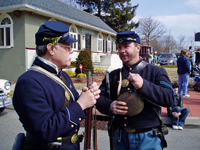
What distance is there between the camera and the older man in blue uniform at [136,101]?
1940mm

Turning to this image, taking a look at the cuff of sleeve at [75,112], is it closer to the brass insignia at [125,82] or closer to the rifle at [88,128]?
the rifle at [88,128]

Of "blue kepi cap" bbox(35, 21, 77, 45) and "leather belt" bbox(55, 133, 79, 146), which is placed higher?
"blue kepi cap" bbox(35, 21, 77, 45)

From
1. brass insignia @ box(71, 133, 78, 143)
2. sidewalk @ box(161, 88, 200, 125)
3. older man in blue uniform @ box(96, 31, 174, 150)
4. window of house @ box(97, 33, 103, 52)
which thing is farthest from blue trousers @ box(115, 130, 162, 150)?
window of house @ box(97, 33, 103, 52)

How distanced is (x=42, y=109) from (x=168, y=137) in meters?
3.97

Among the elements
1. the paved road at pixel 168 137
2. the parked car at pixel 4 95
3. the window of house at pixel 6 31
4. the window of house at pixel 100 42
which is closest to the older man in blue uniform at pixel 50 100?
the paved road at pixel 168 137

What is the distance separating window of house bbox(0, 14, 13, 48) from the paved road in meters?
7.47

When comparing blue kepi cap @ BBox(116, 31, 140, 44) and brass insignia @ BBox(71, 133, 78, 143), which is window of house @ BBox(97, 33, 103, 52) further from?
brass insignia @ BBox(71, 133, 78, 143)

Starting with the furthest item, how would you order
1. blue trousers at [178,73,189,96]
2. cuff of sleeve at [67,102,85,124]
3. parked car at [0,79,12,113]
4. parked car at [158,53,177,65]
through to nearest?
parked car at [158,53,177,65] → blue trousers at [178,73,189,96] → parked car at [0,79,12,113] → cuff of sleeve at [67,102,85,124]

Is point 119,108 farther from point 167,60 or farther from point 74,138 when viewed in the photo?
point 167,60

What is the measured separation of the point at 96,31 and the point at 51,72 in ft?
60.1

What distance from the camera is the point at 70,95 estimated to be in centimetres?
190

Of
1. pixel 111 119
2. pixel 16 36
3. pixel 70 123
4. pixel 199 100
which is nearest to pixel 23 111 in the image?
pixel 70 123

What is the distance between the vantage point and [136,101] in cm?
198

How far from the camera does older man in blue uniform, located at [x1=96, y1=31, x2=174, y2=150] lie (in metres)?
1.94
